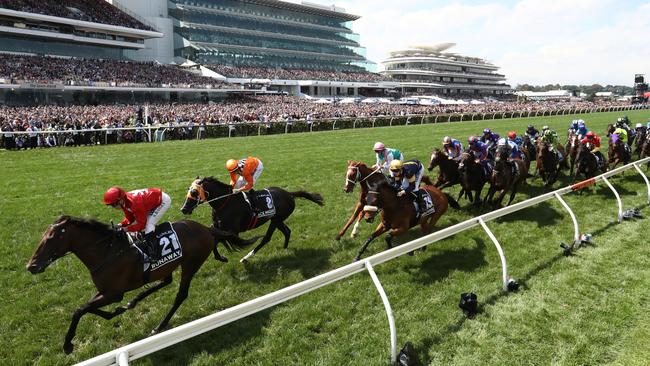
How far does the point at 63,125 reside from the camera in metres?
20.4

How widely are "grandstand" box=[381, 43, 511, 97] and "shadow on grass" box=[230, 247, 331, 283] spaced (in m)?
88.0

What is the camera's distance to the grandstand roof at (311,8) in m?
75.7

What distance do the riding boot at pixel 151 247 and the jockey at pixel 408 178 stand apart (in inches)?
133

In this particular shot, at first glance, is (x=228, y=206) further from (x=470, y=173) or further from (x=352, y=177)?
(x=470, y=173)

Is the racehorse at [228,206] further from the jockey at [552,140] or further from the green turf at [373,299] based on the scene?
the jockey at [552,140]

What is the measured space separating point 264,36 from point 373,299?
7330cm

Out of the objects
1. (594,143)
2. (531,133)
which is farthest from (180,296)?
(531,133)

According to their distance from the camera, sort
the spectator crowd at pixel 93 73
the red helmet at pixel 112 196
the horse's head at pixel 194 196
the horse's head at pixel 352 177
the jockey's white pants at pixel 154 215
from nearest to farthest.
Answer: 1. the red helmet at pixel 112 196
2. the jockey's white pants at pixel 154 215
3. the horse's head at pixel 194 196
4. the horse's head at pixel 352 177
5. the spectator crowd at pixel 93 73

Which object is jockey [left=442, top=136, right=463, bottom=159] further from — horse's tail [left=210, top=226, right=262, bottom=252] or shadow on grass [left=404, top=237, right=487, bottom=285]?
horse's tail [left=210, top=226, right=262, bottom=252]

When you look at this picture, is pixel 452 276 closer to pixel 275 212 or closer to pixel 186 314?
pixel 275 212

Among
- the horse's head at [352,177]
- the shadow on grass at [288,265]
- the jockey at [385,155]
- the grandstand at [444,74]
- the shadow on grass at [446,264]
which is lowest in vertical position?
the shadow on grass at [288,265]

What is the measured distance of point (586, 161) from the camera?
35.5ft

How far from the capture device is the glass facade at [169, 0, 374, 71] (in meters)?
65.2

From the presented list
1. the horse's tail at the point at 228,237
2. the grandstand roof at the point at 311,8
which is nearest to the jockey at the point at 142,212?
the horse's tail at the point at 228,237
